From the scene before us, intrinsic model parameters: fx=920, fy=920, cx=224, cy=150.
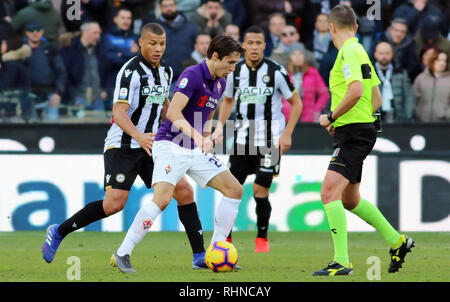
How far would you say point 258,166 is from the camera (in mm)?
9945

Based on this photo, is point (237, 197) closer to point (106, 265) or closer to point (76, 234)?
point (106, 265)

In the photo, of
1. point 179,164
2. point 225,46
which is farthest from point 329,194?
point 225,46

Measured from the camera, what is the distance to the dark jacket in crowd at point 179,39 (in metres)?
13.3

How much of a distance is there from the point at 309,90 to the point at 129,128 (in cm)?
526

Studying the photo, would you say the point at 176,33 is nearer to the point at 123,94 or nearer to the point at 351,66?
the point at 123,94

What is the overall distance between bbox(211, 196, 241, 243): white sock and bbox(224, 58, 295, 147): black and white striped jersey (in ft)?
7.45

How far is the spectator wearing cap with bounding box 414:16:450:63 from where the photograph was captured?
540 inches

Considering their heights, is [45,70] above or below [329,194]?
above

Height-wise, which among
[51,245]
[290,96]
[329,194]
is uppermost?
[290,96]

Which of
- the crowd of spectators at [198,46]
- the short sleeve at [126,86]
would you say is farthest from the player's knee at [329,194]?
the crowd of spectators at [198,46]

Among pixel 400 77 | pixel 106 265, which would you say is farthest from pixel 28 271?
pixel 400 77

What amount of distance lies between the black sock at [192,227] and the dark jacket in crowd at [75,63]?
16.5 ft

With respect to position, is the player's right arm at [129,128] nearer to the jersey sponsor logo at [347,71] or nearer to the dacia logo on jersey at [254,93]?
the jersey sponsor logo at [347,71]

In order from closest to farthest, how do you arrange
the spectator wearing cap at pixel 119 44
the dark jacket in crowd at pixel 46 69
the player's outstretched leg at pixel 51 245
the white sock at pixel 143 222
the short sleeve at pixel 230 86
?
the white sock at pixel 143 222 → the player's outstretched leg at pixel 51 245 → the short sleeve at pixel 230 86 → the dark jacket in crowd at pixel 46 69 → the spectator wearing cap at pixel 119 44
